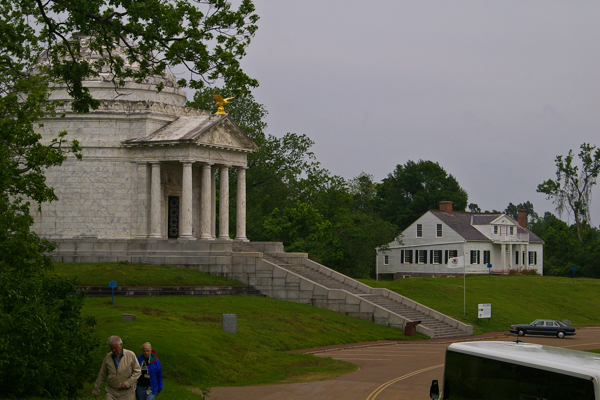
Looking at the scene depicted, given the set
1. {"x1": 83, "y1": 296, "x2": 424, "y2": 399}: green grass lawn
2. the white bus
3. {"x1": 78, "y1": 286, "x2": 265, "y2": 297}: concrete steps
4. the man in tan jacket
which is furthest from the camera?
{"x1": 78, "y1": 286, "x2": 265, "y2": 297}: concrete steps

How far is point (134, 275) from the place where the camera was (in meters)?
43.5

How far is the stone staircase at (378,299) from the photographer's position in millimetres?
45688

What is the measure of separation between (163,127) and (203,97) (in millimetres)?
29013

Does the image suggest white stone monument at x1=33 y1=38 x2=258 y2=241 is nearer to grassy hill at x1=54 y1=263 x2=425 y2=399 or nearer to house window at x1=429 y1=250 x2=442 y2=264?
grassy hill at x1=54 y1=263 x2=425 y2=399

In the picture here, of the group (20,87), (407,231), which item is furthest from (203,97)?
(20,87)

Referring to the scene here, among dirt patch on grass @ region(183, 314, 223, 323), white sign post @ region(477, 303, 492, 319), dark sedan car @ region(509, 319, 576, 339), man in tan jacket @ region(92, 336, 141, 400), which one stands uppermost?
man in tan jacket @ region(92, 336, 141, 400)

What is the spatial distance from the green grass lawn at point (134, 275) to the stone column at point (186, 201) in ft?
12.8

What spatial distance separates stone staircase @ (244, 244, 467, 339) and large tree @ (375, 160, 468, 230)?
64.6 metres

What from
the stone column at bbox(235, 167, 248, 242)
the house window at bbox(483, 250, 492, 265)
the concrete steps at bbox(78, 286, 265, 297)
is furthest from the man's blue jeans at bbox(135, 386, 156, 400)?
the house window at bbox(483, 250, 492, 265)

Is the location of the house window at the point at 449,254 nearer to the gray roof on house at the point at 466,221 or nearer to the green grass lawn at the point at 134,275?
the gray roof on house at the point at 466,221

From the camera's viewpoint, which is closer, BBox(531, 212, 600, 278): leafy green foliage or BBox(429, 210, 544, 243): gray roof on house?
BBox(429, 210, 544, 243): gray roof on house

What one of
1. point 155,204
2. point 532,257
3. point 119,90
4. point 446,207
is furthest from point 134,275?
point 532,257

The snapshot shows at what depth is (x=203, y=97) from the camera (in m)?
A: 81.4

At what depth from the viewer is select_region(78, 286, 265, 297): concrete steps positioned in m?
40.8
